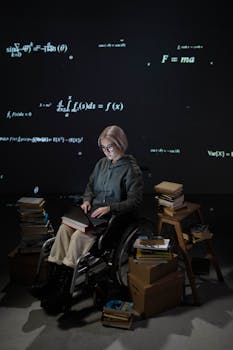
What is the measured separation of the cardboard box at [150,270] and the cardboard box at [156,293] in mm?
24

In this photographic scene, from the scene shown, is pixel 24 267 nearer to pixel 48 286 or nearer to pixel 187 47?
pixel 48 286

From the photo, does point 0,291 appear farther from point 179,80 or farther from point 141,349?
point 179,80

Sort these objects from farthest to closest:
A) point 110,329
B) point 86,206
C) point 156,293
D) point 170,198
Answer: point 86,206, point 170,198, point 156,293, point 110,329

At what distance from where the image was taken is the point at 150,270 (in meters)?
2.66

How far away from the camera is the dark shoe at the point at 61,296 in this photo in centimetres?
264

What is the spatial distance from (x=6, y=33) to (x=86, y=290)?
126 inches

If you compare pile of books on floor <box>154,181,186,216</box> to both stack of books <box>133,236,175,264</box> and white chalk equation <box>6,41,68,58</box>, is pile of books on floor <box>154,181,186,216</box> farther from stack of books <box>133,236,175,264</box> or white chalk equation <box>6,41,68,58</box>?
white chalk equation <box>6,41,68,58</box>

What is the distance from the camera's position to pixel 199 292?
304 cm

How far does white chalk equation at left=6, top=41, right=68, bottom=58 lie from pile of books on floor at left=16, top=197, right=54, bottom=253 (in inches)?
93.7

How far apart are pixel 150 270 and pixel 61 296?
59 centimetres

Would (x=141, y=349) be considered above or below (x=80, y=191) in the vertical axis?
below

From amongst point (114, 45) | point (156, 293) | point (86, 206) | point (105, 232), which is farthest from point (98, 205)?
point (114, 45)

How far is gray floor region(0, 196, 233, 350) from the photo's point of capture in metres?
2.47

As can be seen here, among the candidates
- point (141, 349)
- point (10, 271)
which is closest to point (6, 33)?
point (10, 271)
